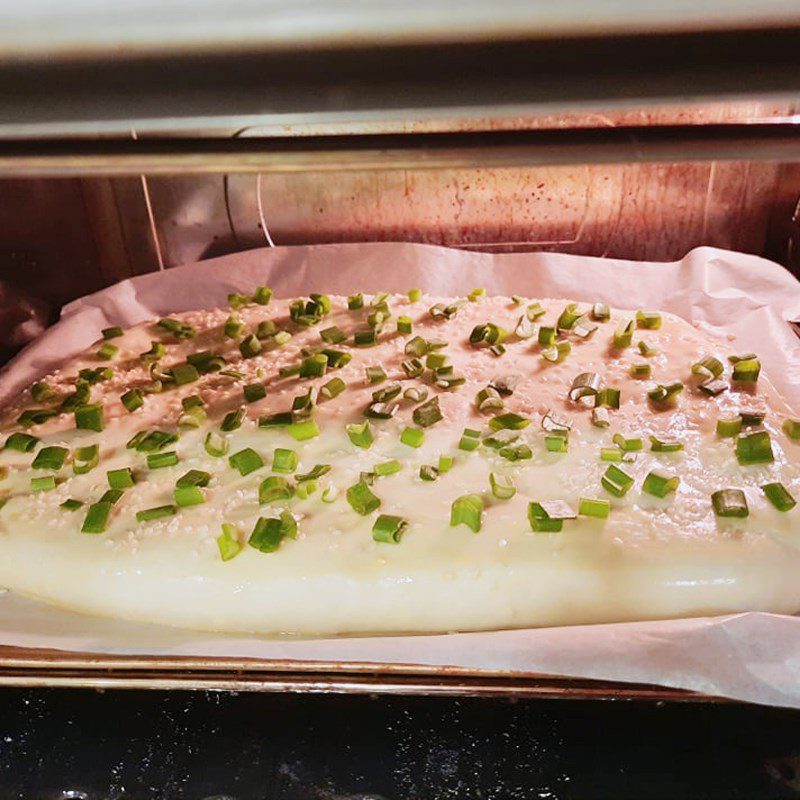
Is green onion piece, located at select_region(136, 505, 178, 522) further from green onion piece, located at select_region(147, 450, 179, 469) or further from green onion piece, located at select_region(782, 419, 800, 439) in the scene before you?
green onion piece, located at select_region(782, 419, 800, 439)

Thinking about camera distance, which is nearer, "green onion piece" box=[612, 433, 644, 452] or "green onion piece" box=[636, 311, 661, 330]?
"green onion piece" box=[612, 433, 644, 452]

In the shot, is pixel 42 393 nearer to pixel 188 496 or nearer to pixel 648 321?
pixel 188 496

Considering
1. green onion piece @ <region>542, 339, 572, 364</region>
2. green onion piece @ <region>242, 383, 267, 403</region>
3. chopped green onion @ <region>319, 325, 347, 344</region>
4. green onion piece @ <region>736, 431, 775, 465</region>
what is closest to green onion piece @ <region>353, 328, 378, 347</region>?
chopped green onion @ <region>319, 325, 347, 344</region>

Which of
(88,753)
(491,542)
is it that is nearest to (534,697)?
(491,542)

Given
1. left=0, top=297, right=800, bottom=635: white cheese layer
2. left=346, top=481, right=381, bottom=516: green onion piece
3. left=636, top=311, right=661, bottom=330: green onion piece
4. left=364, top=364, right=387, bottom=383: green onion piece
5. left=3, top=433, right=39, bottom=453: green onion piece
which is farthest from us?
left=636, top=311, right=661, bottom=330: green onion piece

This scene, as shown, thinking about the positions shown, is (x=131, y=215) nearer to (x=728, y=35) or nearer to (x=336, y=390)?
(x=336, y=390)
